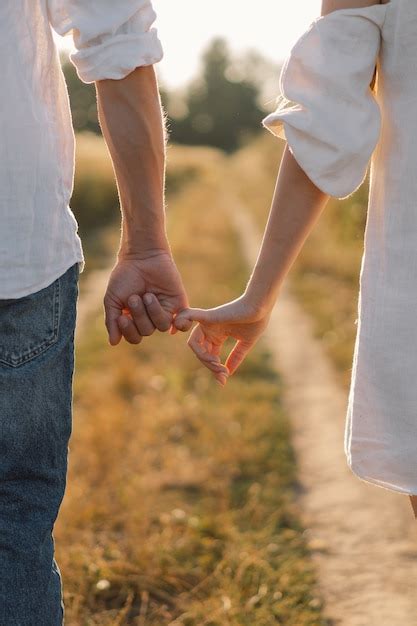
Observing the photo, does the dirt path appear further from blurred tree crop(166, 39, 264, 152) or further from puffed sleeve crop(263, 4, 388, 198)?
blurred tree crop(166, 39, 264, 152)

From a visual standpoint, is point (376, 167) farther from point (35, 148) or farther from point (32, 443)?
point (32, 443)

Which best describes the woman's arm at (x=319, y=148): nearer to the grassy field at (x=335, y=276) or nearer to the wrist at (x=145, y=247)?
the wrist at (x=145, y=247)

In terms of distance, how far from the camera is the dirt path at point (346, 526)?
284 cm

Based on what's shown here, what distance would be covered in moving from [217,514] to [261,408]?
1.18m

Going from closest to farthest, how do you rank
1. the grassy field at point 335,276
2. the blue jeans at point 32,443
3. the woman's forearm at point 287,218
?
the blue jeans at point 32,443 → the woman's forearm at point 287,218 → the grassy field at point 335,276

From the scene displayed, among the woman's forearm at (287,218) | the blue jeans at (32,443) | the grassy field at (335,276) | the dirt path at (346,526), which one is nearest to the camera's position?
the blue jeans at (32,443)

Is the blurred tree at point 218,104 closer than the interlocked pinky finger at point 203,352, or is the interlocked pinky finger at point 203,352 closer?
the interlocked pinky finger at point 203,352

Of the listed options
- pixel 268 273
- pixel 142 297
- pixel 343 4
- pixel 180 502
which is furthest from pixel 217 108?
pixel 343 4

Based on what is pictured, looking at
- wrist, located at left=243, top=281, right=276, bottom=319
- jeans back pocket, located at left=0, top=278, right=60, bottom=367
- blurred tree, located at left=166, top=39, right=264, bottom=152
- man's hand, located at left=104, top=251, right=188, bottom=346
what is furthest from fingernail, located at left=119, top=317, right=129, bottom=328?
blurred tree, located at left=166, top=39, right=264, bottom=152

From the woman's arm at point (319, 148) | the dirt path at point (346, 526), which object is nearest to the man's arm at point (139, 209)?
the woman's arm at point (319, 148)

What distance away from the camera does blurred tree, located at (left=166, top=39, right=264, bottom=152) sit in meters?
63.7

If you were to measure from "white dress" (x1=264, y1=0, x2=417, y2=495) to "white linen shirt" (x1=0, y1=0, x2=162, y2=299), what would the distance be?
0.39 meters

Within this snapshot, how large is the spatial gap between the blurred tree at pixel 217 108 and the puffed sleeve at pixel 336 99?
193 ft

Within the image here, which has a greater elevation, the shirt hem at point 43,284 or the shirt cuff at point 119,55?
the shirt cuff at point 119,55
